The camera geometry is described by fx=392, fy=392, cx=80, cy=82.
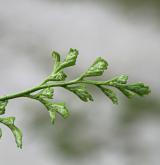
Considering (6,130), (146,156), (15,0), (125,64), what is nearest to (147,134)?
(146,156)

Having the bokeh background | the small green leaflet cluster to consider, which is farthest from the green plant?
the bokeh background

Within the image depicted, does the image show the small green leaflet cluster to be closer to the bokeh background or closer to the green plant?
the green plant

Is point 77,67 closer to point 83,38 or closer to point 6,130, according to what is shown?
point 83,38

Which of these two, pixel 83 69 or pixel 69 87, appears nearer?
pixel 69 87

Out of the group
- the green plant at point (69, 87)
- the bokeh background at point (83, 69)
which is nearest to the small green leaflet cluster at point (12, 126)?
the green plant at point (69, 87)

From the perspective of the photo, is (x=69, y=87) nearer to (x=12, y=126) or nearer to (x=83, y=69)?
(x=12, y=126)

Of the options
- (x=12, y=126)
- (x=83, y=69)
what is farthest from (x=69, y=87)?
(x=83, y=69)

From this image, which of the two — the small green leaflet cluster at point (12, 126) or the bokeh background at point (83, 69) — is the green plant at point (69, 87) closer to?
the small green leaflet cluster at point (12, 126)

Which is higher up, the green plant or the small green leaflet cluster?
the green plant
